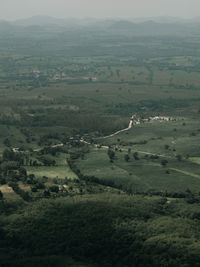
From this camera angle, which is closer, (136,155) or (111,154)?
(111,154)

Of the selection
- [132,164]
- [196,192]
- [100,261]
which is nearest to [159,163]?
[132,164]

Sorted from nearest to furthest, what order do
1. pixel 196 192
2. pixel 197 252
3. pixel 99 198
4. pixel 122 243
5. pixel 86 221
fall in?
pixel 197 252
pixel 122 243
pixel 86 221
pixel 99 198
pixel 196 192

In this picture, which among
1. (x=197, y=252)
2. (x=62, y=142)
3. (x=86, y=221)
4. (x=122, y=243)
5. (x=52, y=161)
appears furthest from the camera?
(x=62, y=142)

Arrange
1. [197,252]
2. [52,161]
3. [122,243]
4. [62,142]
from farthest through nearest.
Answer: [62,142] < [52,161] < [122,243] < [197,252]

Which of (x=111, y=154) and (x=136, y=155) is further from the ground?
(x=111, y=154)

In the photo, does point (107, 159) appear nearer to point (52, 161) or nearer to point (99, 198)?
point (52, 161)

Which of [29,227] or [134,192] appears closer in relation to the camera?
[29,227]

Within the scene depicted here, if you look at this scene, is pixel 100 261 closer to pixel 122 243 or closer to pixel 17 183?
pixel 122 243

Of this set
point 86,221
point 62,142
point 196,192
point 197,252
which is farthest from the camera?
point 62,142

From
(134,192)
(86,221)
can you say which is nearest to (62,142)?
(134,192)
